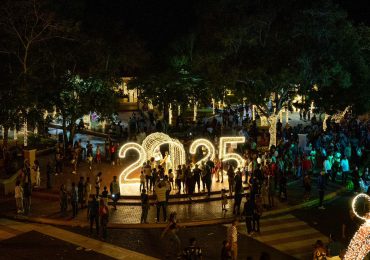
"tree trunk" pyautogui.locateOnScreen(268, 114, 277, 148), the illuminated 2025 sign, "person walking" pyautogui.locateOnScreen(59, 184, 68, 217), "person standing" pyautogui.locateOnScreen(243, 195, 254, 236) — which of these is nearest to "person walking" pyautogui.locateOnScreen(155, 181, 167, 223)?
"person standing" pyautogui.locateOnScreen(243, 195, 254, 236)

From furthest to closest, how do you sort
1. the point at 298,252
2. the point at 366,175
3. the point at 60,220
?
the point at 366,175 < the point at 60,220 < the point at 298,252

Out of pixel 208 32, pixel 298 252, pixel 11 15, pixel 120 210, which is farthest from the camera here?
pixel 208 32

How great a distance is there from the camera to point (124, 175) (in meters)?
25.1

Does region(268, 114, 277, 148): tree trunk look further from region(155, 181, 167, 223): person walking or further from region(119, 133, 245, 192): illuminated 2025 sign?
region(155, 181, 167, 223): person walking

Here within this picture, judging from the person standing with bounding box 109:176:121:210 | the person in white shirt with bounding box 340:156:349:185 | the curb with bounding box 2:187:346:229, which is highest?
the person in white shirt with bounding box 340:156:349:185

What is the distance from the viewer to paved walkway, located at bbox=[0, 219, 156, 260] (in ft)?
55.4

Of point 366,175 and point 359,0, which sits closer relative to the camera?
point 366,175

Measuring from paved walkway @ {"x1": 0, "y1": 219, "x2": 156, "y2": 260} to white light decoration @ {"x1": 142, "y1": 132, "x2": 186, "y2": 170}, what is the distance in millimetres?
6970

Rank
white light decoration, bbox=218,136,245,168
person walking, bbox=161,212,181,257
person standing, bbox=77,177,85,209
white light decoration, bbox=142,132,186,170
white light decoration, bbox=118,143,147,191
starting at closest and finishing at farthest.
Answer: person walking, bbox=161,212,181,257, person standing, bbox=77,177,85,209, white light decoration, bbox=118,143,147,191, white light decoration, bbox=142,132,186,170, white light decoration, bbox=218,136,245,168

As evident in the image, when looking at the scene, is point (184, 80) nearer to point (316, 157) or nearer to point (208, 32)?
point (208, 32)

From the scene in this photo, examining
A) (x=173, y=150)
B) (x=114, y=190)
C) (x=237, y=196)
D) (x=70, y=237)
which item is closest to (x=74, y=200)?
(x=114, y=190)

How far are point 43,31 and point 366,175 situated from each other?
20.2 meters

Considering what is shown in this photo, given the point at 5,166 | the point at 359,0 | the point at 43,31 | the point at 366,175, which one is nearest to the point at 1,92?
the point at 43,31

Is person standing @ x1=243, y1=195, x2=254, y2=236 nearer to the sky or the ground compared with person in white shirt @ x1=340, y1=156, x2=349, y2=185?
nearer to the ground
